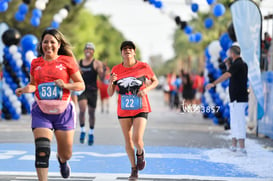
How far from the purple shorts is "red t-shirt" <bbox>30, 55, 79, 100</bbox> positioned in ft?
0.51

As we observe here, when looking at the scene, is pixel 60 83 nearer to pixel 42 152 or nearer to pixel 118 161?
pixel 42 152

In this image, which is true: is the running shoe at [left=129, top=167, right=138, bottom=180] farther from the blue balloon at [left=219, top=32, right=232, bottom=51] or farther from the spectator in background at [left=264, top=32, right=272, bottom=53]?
the blue balloon at [left=219, top=32, right=232, bottom=51]

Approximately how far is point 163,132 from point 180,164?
224 inches

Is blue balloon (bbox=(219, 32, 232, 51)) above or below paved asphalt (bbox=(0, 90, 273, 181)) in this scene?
above

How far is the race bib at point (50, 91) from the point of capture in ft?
18.8

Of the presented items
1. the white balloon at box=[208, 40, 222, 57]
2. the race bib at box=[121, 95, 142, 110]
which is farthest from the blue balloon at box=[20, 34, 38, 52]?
the race bib at box=[121, 95, 142, 110]

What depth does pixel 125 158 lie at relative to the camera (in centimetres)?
874

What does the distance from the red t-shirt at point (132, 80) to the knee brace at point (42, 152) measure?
142 cm

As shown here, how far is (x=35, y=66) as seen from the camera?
5879 millimetres

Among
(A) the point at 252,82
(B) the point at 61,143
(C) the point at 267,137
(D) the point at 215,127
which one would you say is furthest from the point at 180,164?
(D) the point at 215,127

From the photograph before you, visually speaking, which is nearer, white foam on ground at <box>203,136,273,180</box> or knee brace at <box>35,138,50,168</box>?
knee brace at <box>35,138,50,168</box>

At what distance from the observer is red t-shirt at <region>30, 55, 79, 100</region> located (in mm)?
5770

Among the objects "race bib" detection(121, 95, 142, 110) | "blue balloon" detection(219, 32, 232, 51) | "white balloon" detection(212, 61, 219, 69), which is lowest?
"race bib" detection(121, 95, 142, 110)

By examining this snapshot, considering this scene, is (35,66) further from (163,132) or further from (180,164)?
(163,132)
